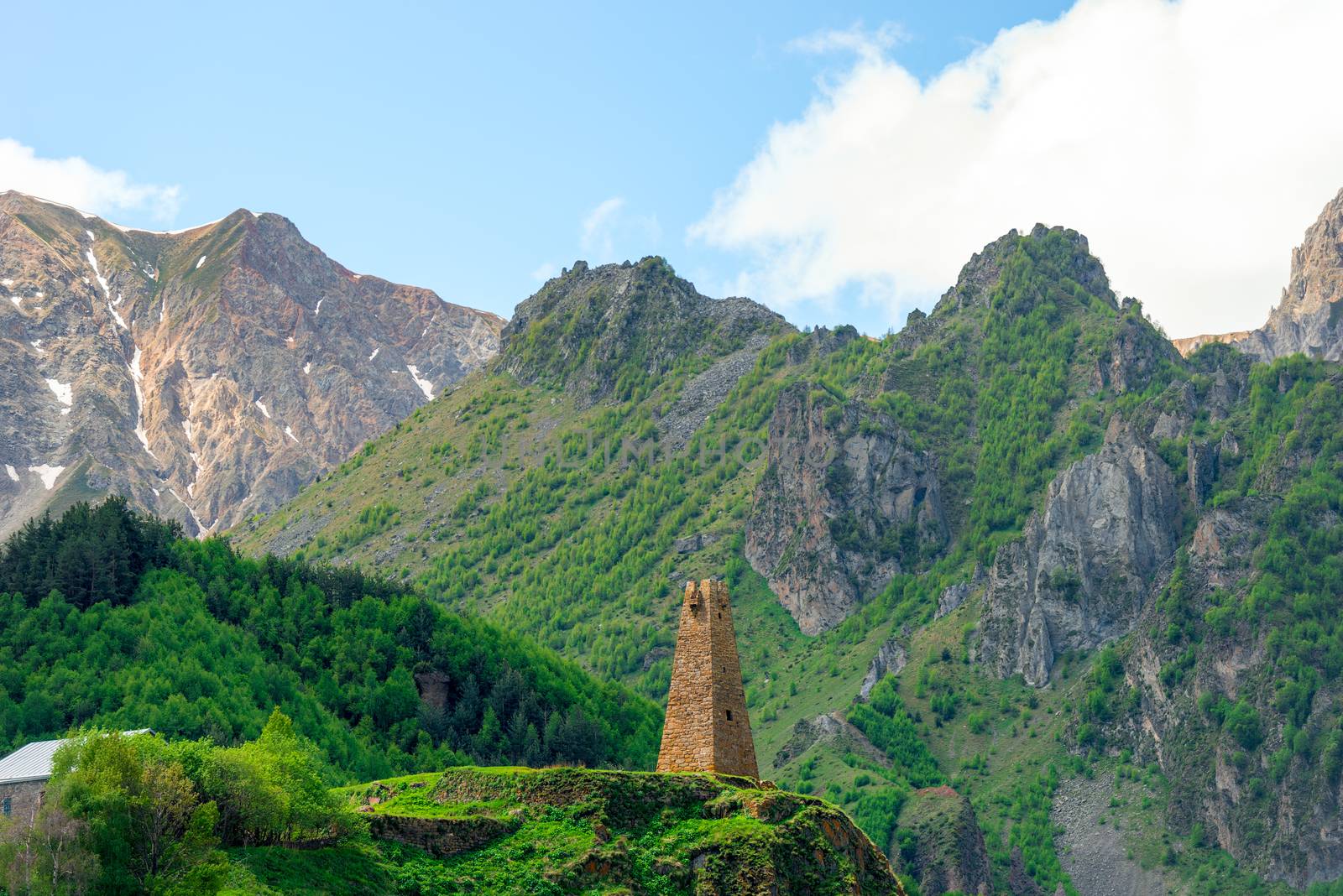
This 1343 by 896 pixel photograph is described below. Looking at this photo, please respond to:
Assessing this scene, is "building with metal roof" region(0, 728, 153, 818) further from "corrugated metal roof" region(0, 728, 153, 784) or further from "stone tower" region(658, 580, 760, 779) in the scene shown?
"stone tower" region(658, 580, 760, 779)

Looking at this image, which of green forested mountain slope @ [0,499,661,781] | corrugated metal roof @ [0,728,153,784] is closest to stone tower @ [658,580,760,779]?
corrugated metal roof @ [0,728,153,784]

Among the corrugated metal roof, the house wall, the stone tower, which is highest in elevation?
the stone tower

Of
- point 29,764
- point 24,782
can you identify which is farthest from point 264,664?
point 24,782

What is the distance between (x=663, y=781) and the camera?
68375mm

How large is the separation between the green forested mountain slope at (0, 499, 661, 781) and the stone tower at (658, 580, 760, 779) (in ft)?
125

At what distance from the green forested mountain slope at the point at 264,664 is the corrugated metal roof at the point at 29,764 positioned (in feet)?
75.2

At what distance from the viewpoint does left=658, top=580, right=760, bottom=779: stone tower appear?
73.9 m

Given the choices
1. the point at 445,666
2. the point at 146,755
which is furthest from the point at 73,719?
the point at 146,755

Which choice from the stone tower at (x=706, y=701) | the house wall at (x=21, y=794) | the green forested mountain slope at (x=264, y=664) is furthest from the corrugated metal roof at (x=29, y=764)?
the green forested mountain slope at (x=264, y=664)

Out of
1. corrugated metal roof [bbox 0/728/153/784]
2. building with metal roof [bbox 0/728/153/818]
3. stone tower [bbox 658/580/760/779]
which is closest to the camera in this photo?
stone tower [bbox 658/580/760/779]

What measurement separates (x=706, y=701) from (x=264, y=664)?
2480 inches

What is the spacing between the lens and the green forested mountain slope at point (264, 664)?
115 metres

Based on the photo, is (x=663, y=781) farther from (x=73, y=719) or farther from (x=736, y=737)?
(x=73, y=719)

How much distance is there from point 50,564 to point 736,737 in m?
71.1
